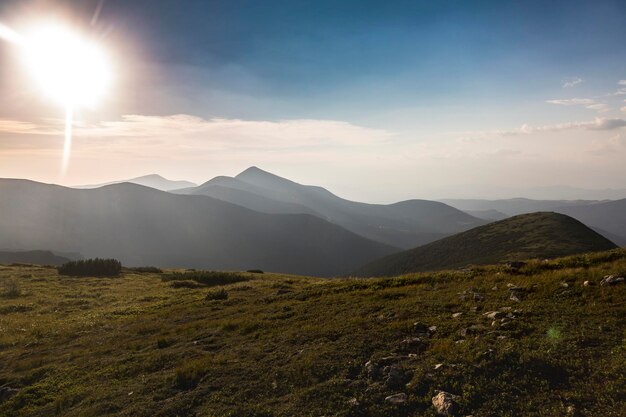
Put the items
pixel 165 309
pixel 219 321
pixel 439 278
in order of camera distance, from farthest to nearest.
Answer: pixel 165 309, pixel 439 278, pixel 219 321

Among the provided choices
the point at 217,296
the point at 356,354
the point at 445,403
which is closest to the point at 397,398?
the point at 445,403

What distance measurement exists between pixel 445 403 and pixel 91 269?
6265 cm

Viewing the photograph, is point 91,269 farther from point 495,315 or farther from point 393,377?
point 495,315

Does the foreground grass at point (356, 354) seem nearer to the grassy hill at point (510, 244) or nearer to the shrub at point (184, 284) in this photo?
the shrub at point (184, 284)

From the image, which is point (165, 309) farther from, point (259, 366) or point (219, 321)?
point (259, 366)

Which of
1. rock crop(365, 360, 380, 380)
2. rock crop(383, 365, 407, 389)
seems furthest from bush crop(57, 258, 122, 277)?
rock crop(383, 365, 407, 389)

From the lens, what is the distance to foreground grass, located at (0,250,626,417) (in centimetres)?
970

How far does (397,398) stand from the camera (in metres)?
9.92

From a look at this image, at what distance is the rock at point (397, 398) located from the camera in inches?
386

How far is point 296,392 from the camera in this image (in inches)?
444

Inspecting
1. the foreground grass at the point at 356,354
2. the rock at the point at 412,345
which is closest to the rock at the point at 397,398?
the foreground grass at the point at 356,354

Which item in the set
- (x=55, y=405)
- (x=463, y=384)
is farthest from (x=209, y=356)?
(x=463, y=384)

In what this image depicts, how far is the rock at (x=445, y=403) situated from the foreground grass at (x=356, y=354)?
19cm

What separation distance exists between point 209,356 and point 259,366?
3351 millimetres
